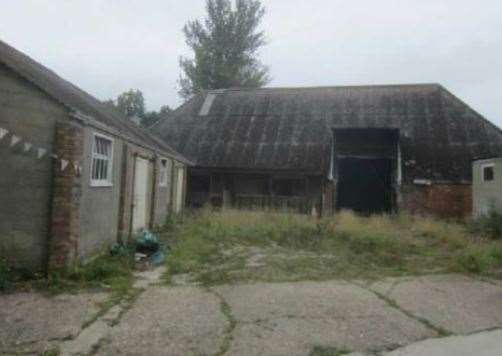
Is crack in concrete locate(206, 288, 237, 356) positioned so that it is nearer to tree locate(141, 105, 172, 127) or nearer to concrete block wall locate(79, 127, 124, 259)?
concrete block wall locate(79, 127, 124, 259)

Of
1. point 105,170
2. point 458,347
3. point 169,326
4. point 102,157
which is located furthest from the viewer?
point 105,170

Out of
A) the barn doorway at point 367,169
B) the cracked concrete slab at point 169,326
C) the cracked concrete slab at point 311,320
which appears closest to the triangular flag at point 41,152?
the cracked concrete slab at point 169,326

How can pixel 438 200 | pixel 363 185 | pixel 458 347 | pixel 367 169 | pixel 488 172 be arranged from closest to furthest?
pixel 458 347 → pixel 488 172 → pixel 438 200 → pixel 367 169 → pixel 363 185

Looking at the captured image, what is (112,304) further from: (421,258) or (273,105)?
(273,105)

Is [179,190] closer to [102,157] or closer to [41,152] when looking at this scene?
[102,157]

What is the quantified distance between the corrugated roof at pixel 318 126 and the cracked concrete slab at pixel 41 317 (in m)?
15.1

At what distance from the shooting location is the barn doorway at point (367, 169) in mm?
21938

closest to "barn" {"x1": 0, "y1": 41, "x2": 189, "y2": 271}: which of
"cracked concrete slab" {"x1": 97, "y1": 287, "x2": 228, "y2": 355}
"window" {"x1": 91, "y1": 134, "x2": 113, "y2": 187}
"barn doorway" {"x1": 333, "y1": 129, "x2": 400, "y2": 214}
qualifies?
"window" {"x1": 91, "y1": 134, "x2": 113, "y2": 187}

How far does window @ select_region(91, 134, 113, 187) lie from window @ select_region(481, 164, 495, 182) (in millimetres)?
13697

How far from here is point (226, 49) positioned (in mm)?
37250

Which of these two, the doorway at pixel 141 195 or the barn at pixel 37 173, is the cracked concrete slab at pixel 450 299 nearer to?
the barn at pixel 37 173

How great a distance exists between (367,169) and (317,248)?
13.3 meters

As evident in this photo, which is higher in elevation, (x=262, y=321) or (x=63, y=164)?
(x=63, y=164)

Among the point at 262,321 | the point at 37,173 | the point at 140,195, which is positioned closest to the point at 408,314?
the point at 262,321
